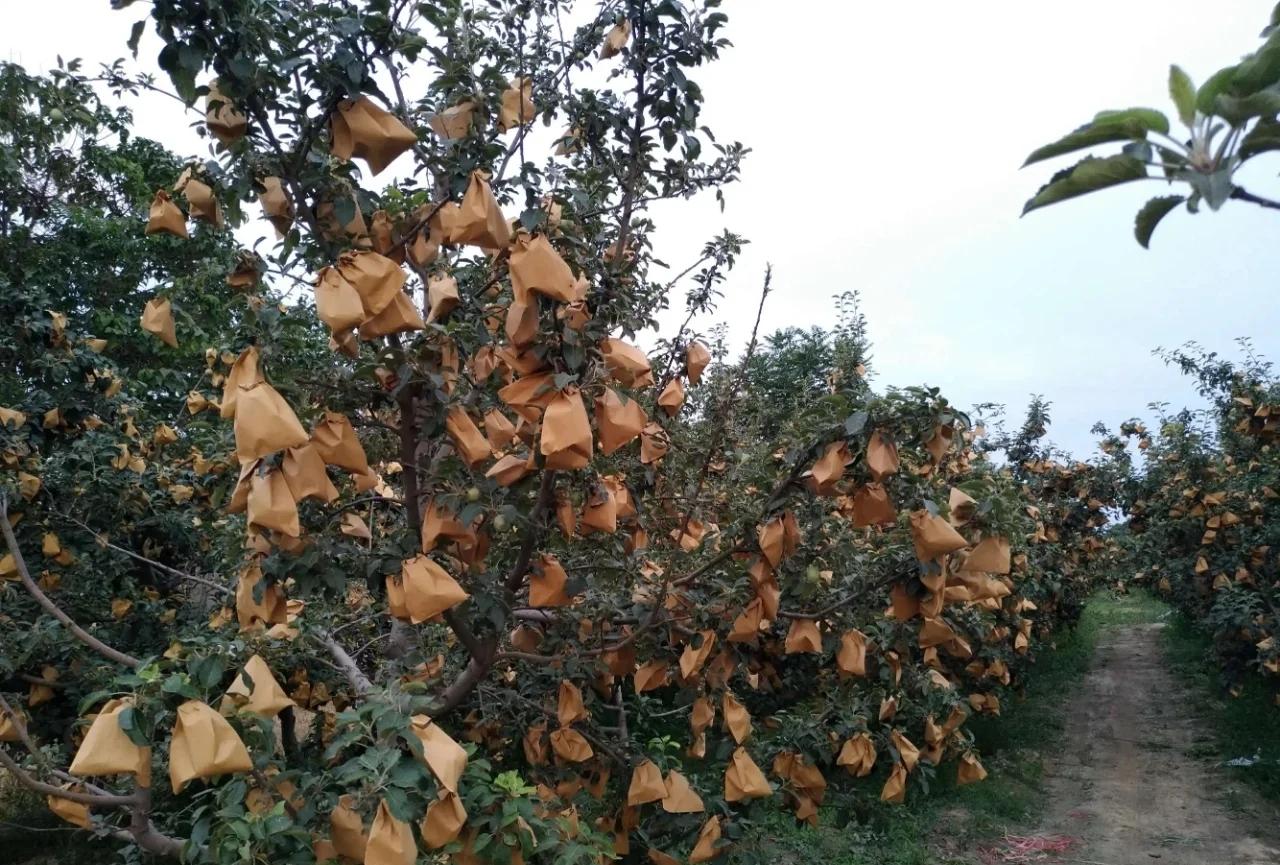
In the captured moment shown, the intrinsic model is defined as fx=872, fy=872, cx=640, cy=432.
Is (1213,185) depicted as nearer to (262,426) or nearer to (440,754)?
(440,754)

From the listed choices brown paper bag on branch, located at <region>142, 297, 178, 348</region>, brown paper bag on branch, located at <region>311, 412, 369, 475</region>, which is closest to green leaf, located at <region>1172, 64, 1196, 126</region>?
brown paper bag on branch, located at <region>311, 412, 369, 475</region>

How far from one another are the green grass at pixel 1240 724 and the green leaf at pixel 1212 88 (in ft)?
21.5

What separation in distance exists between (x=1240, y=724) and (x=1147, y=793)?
1.78m

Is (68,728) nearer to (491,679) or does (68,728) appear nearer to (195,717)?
(491,679)

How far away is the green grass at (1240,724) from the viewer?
19.4ft

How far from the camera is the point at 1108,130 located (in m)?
0.72

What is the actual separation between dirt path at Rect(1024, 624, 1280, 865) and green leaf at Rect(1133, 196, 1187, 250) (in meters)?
5.06

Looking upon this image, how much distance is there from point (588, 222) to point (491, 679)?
1871 millimetres

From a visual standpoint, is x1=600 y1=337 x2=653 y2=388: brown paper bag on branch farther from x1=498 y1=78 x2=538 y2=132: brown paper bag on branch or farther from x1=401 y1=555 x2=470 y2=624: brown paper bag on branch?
x1=498 y1=78 x2=538 y2=132: brown paper bag on branch

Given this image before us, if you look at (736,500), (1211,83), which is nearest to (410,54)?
(736,500)

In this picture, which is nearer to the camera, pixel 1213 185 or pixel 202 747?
pixel 1213 185

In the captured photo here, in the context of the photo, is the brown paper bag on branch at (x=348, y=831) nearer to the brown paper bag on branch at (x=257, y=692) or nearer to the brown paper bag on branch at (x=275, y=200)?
the brown paper bag on branch at (x=257, y=692)

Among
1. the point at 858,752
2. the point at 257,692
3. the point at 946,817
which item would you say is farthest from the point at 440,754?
the point at 946,817

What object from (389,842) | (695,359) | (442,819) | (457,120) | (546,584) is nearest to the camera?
(389,842)
